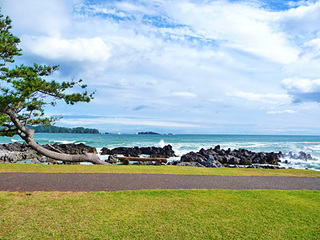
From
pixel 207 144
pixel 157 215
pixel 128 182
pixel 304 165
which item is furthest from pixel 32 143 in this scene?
pixel 207 144

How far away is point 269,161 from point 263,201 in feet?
77.5

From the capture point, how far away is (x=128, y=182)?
30.8 feet

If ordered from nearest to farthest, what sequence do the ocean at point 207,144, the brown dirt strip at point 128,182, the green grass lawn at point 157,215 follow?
the green grass lawn at point 157,215
the brown dirt strip at point 128,182
the ocean at point 207,144

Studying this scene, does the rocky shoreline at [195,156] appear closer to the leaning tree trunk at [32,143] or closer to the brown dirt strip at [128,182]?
the leaning tree trunk at [32,143]

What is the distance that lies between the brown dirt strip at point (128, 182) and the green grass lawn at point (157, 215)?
0.93m

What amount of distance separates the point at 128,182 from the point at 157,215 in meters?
3.76

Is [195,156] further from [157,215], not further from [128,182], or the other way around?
[157,215]

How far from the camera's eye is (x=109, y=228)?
505 cm

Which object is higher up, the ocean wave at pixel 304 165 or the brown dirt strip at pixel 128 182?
the brown dirt strip at pixel 128 182

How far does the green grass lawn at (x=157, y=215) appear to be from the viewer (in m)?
4.92

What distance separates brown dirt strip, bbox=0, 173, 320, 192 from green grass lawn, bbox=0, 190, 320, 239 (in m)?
0.93

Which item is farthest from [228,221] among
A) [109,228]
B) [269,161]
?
[269,161]

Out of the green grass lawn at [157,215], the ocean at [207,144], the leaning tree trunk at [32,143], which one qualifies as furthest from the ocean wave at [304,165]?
the leaning tree trunk at [32,143]

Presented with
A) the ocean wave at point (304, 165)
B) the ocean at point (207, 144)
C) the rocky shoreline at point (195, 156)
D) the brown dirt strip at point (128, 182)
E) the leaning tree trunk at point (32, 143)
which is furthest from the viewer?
the ocean at point (207, 144)
